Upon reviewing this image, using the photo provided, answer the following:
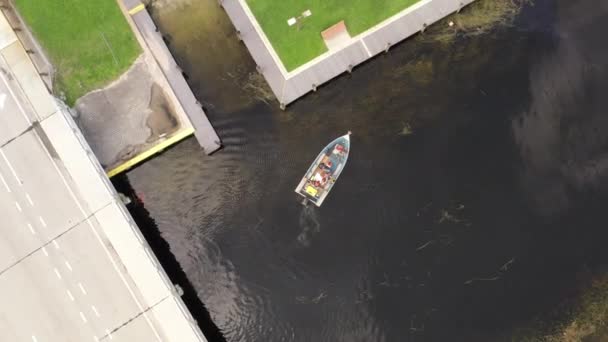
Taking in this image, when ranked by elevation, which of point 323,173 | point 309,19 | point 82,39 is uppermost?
point 82,39

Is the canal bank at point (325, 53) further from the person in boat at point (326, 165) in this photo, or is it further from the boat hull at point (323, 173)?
the person in boat at point (326, 165)

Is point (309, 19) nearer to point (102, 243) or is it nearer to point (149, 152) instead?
point (149, 152)

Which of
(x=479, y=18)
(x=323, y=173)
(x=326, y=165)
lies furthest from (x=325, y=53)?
(x=479, y=18)

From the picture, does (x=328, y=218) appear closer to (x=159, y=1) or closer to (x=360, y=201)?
(x=360, y=201)

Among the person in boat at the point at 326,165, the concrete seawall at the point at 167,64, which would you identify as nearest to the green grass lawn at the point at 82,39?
the concrete seawall at the point at 167,64

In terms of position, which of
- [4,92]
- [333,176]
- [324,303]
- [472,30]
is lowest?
[324,303]

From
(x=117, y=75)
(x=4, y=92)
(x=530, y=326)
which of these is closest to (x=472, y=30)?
(x=530, y=326)

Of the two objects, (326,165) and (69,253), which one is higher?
(69,253)
